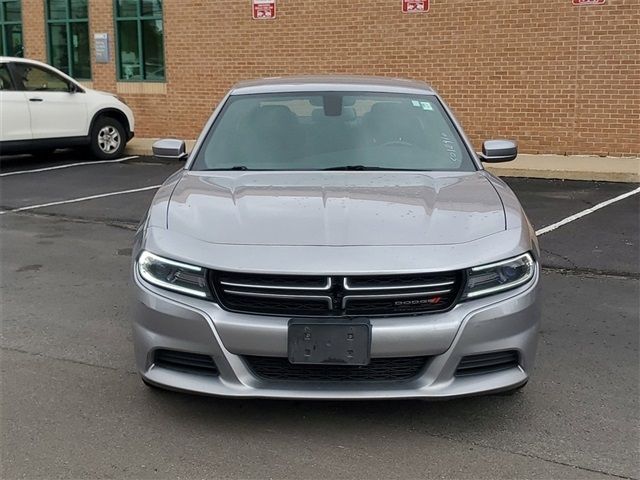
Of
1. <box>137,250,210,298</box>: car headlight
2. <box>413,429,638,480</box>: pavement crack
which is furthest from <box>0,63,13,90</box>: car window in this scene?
<box>413,429,638,480</box>: pavement crack

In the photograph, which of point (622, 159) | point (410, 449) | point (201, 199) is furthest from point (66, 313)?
point (622, 159)

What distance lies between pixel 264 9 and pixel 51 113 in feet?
14.4

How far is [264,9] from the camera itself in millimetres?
14000

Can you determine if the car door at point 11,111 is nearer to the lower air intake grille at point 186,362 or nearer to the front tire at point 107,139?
the front tire at point 107,139

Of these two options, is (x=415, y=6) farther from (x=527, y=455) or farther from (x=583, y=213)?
(x=527, y=455)

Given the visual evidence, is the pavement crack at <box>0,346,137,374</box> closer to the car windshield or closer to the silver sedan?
the silver sedan

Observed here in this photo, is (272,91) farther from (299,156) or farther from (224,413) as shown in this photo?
(224,413)

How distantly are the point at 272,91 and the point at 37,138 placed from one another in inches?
330

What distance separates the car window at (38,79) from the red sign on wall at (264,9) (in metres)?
3.78

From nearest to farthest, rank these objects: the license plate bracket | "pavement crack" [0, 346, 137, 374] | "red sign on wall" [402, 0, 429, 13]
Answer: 1. the license plate bracket
2. "pavement crack" [0, 346, 137, 374]
3. "red sign on wall" [402, 0, 429, 13]

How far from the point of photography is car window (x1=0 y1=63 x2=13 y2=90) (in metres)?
11.8

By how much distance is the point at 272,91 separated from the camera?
16.6 feet

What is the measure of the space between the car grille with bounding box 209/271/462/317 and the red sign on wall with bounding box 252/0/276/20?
11596mm

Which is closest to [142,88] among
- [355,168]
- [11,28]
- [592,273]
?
[11,28]
